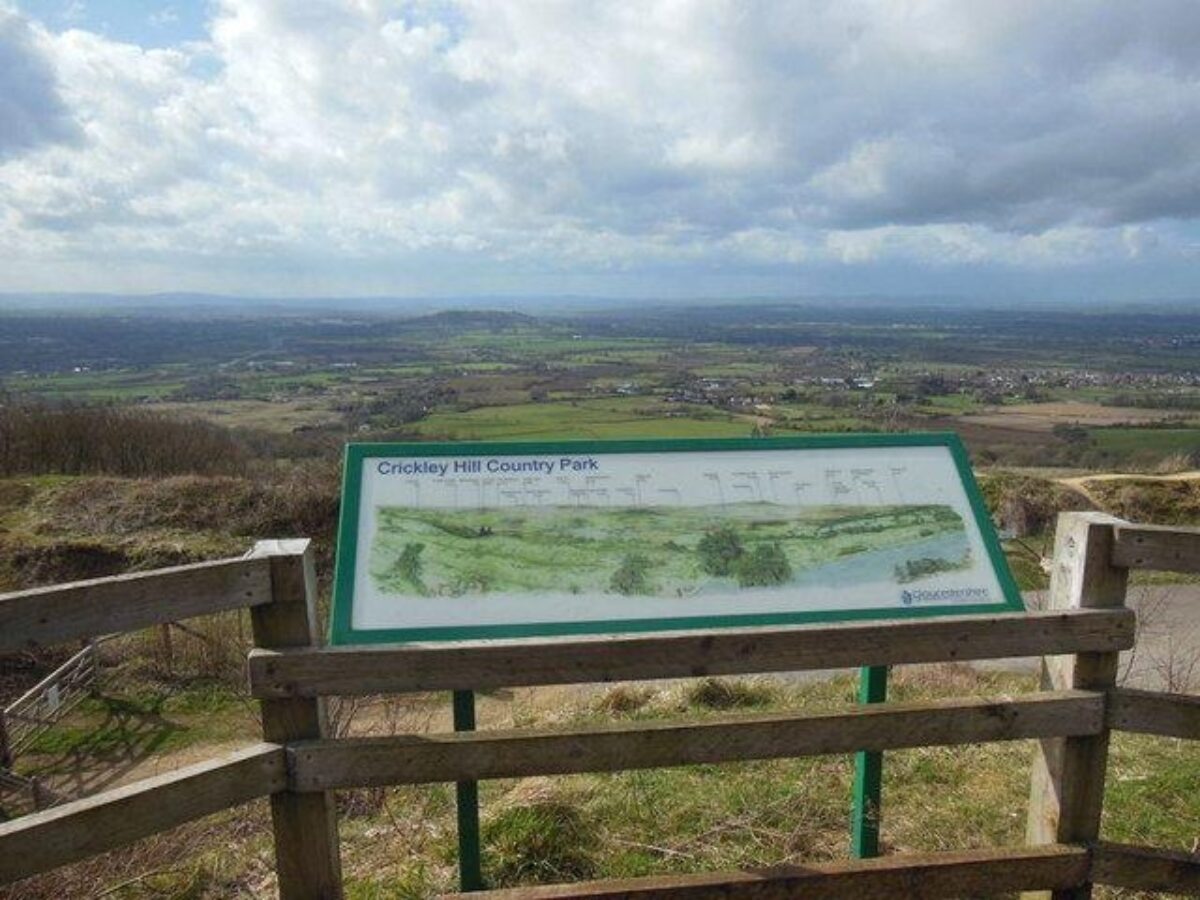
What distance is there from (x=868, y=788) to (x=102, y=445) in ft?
113

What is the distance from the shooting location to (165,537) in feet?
66.3

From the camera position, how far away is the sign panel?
2902 mm

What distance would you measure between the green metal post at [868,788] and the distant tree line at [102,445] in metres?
30.3

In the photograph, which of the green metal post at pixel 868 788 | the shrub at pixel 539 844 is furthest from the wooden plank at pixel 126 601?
the green metal post at pixel 868 788

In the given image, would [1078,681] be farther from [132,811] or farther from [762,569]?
[132,811]

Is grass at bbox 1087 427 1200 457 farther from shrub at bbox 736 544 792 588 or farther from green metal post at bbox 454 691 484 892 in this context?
green metal post at bbox 454 691 484 892

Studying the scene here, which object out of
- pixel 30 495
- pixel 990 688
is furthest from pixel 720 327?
pixel 990 688

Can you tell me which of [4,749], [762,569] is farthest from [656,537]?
[4,749]

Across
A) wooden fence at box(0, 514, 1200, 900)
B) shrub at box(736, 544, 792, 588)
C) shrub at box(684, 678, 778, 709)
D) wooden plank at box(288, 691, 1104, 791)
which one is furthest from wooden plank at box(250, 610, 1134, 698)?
shrub at box(684, 678, 778, 709)

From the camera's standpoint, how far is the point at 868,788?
3535mm

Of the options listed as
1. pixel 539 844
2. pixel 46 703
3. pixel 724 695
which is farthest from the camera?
pixel 46 703

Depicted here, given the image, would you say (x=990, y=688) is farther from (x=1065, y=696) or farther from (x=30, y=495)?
(x=30, y=495)

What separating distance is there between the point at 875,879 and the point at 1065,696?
87 cm

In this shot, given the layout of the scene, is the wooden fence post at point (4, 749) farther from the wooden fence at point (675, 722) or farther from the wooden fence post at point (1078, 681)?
the wooden fence post at point (1078, 681)
